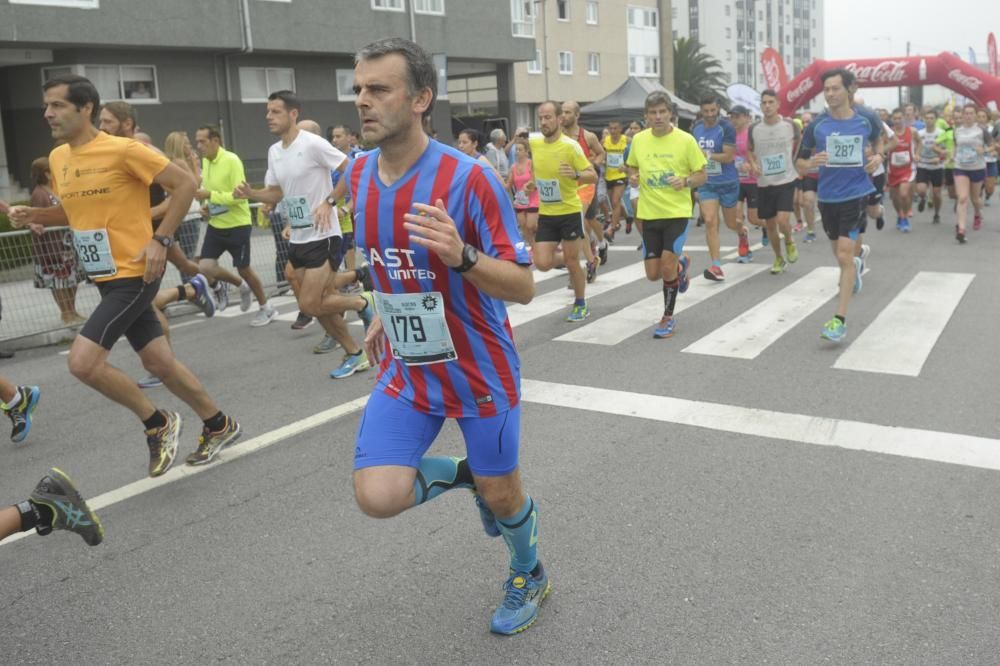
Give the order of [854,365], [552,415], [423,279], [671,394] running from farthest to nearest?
1. [854,365]
2. [671,394]
3. [552,415]
4. [423,279]

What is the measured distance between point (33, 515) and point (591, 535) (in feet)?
7.23

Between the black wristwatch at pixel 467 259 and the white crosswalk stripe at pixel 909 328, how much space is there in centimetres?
472

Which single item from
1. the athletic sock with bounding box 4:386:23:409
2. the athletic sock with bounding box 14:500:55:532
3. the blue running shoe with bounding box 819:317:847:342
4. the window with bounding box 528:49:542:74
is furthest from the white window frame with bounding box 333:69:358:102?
→ the athletic sock with bounding box 14:500:55:532

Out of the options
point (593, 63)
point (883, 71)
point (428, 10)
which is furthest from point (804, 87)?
point (593, 63)

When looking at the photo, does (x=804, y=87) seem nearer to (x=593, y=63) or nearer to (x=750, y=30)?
(x=593, y=63)

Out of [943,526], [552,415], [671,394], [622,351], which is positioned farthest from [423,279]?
[622,351]

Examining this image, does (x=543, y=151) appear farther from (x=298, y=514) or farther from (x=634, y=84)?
(x=634, y=84)

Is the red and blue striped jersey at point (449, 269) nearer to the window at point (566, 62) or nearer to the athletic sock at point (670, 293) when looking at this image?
the athletic sock at point (670, 293)

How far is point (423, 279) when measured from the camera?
A: 2.93 metres

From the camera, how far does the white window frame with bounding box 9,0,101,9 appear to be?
20.5 m

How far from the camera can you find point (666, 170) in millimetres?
8188

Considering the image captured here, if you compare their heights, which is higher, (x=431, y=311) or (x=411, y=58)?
(x=411, y=58)

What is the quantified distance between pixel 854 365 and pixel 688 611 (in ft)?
13.2

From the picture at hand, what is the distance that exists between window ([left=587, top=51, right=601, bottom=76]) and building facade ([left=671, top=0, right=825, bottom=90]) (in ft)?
99.5
